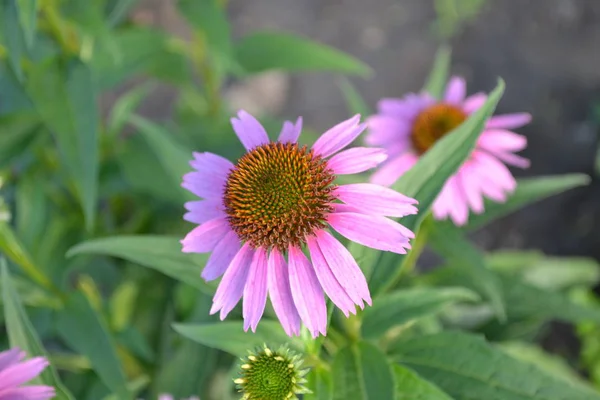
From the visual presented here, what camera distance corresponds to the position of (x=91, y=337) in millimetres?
1042

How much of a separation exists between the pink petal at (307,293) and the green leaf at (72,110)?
0.53 metres

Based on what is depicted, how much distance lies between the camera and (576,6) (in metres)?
2.39

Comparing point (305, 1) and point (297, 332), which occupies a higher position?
point (305, 1)

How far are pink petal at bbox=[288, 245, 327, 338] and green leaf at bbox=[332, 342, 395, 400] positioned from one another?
14 cm

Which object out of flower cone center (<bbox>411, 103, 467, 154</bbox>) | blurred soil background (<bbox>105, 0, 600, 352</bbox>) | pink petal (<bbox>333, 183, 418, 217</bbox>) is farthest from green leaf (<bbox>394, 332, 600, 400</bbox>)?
blurred soil background (<bbox>105, 0, 600, 352</bbox>)

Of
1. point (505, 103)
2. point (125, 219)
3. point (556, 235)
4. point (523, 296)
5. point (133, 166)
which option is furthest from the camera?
point (505, 103)

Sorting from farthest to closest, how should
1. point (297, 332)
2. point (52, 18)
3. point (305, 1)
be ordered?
1. point (305, 1)
2. point (52, 18)
3. point (297, 332)

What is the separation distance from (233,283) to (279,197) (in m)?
0.11

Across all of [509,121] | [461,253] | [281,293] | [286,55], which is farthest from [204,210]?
[286,55]

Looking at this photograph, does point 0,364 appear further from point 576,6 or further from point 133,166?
point 576,6

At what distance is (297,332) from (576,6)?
7.61ft

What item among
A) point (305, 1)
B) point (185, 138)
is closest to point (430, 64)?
point (305, 1)

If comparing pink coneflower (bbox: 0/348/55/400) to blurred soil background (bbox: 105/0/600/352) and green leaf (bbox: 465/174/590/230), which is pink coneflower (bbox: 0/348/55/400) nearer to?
green leaf (bbox: 465/174/590/230)

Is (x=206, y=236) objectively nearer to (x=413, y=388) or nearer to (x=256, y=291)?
(x=256, y=291)
